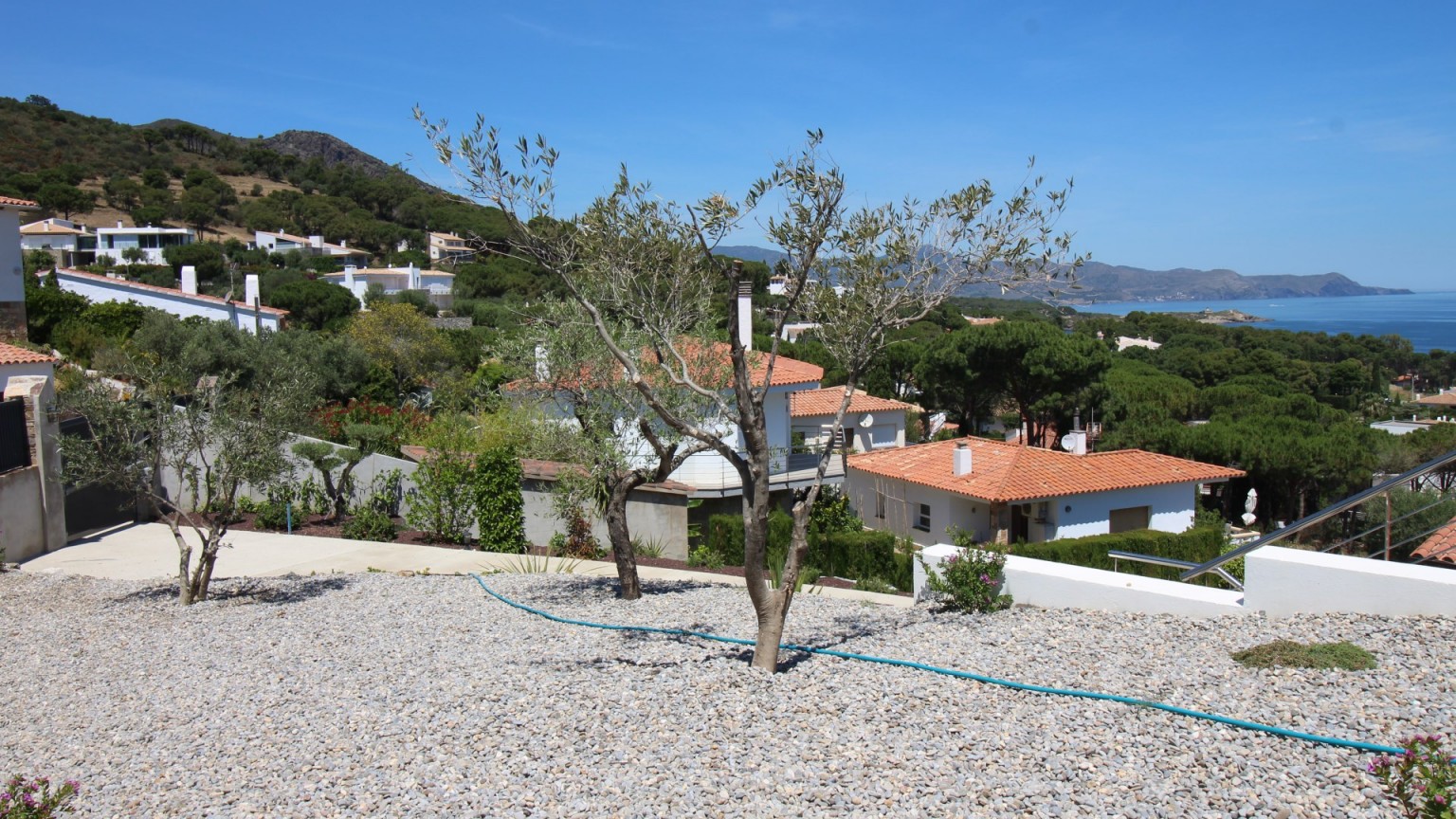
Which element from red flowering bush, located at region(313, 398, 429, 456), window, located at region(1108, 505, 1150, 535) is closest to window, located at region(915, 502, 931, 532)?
window, located at region(1108, 505, 1150, 535)

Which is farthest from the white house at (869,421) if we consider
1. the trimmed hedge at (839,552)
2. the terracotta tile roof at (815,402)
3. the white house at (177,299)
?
the white house at (177,299)

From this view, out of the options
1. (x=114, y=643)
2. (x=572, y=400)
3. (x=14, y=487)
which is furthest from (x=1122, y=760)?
(x=14, y=487)

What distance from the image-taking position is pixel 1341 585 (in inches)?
334

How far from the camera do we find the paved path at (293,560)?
15.8 meters

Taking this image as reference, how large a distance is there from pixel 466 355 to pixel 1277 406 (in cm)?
3483

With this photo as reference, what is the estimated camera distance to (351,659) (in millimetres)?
9516

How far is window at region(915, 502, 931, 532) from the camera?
26641mm

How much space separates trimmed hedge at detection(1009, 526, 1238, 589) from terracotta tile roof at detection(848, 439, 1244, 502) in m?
2.35

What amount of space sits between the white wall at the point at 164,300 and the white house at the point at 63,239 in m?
23.5

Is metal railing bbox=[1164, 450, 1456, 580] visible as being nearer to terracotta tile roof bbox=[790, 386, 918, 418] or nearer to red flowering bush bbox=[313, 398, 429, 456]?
terracotta tile roof bbox=[790, 386, 918, 418]

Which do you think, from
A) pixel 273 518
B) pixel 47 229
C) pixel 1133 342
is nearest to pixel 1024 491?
pixel 273 518

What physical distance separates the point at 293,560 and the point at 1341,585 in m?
15.2

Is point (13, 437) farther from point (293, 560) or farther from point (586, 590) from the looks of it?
point (586, 590)

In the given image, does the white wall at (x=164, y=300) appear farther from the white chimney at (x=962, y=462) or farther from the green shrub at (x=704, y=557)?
the white chimney at (x=962, y=462)
